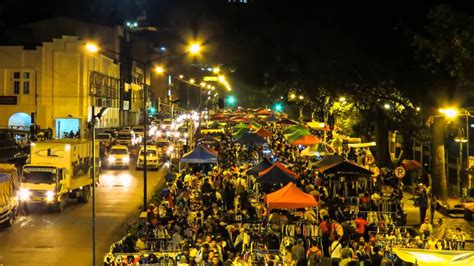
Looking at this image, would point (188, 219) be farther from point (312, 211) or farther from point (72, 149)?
point (72, 149)

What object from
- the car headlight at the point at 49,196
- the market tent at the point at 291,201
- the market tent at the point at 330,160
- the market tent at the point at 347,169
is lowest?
the car headlight at the point at 49,196

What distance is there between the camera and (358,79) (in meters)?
31.2

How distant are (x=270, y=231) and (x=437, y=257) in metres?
5.79

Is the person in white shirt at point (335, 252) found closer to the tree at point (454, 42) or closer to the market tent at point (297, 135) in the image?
the tree at point (454, 42)

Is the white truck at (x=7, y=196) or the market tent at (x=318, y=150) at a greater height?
the market tent at (x=318, y=150)

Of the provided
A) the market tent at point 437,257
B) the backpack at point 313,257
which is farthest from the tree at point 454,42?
the market tent at point 437,257

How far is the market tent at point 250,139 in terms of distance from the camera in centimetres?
3578

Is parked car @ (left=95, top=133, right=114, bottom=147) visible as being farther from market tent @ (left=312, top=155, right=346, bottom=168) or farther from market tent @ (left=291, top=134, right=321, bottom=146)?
market tent @ (left=312, top=155, right=346, bottom=168)

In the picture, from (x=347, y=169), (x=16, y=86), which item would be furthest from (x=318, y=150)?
(x=16, y=86)

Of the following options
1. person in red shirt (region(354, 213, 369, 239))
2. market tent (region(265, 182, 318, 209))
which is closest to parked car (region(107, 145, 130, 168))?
market tent (region(265, 182, 318, 209))

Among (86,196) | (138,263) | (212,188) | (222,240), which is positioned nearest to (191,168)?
(86,196)

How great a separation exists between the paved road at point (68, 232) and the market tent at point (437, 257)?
375 inches

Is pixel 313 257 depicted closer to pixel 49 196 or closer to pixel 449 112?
pixel 449 112

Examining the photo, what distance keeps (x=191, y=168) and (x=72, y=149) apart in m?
7.29
